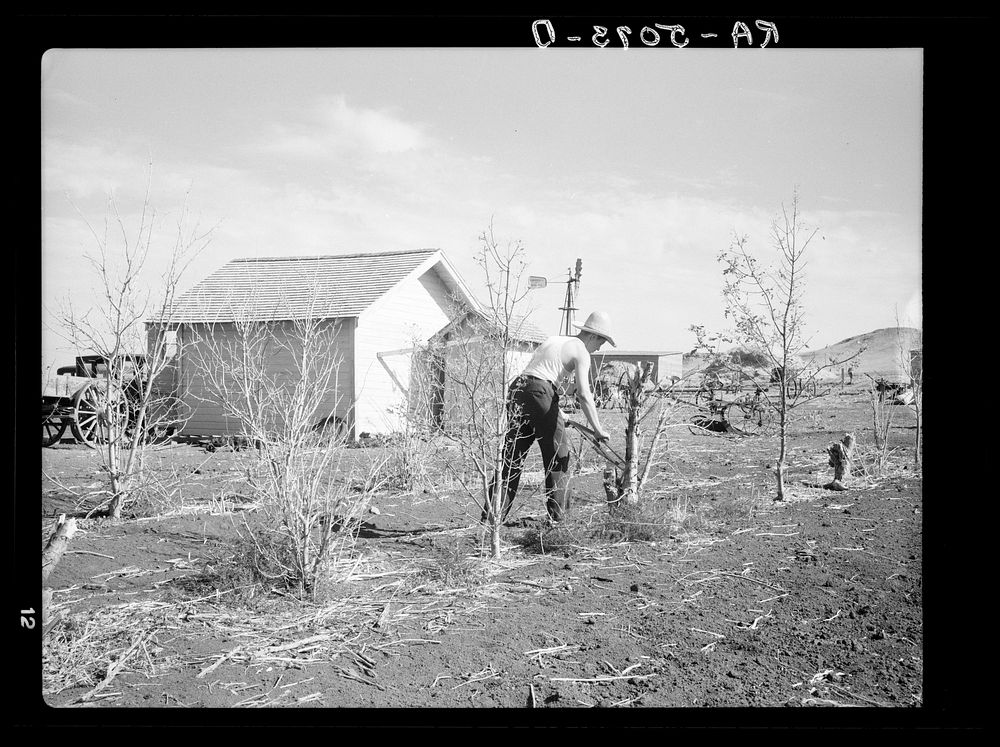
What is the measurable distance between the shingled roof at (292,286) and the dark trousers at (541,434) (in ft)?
7.49

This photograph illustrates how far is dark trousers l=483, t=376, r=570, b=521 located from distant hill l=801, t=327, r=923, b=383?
2294 mm

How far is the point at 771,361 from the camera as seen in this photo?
6.36m

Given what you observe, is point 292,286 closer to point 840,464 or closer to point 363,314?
point 363,314

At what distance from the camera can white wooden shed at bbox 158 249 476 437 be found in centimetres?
798

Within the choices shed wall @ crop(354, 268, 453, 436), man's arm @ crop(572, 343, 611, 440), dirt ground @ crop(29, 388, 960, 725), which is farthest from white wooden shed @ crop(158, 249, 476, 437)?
man's arm @ crop(572, 343, 611, 440)

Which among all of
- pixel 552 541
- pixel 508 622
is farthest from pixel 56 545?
pixel 552 541

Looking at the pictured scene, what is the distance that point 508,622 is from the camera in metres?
3.57

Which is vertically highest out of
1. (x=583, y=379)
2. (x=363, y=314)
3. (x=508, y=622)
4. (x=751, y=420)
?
(x=363, y=314)

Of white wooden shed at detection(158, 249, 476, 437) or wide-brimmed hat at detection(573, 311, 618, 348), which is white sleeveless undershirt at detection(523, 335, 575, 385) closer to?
wide-brimmed hat at detection(573, 311, 618, 348)

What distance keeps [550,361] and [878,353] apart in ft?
8.55

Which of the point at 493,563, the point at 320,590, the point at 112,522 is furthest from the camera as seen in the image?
the point at 112,522
